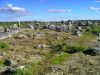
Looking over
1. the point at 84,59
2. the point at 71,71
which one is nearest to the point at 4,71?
the point at 71,71

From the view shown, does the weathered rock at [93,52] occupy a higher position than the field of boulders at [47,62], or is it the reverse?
the weathered rock at [93,52]

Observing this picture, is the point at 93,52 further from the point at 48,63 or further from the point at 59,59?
the point at 48,63

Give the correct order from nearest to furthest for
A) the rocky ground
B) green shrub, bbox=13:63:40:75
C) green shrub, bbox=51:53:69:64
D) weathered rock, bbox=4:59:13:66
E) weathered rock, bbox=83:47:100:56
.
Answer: green shrub, bbox=13:63:40:75
the rocky ground
weathered rock, bbox=4:59:13:66
green shrub, bbox=51:53:69:64
weathered rock, bbox=83:47:100:56

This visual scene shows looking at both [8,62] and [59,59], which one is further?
[59,59]

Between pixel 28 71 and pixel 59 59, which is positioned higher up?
pixel 28 71

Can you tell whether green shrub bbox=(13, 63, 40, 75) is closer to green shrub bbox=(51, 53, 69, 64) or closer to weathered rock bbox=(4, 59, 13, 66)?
weathered rock bbox=(4, 59, 13, 66)

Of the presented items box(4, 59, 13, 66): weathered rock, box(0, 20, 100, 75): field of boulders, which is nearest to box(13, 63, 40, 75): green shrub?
box(0, 20, 100, 75): field of boulders

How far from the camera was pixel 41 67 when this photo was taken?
102 feet

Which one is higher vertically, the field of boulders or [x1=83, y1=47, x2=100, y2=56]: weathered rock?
[x1=83, y1=47, x2=100, y2=56]: weathered rock

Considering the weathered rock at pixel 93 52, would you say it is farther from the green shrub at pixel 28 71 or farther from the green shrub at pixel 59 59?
the green shrub at pixel 28 71

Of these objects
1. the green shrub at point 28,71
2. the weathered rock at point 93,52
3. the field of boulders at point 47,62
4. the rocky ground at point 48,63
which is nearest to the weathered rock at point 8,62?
the field of boulders at point 47,62

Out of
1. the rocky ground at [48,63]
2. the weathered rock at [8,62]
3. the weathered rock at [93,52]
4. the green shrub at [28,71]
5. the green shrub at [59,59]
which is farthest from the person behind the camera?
the weathered rock at [93,52]

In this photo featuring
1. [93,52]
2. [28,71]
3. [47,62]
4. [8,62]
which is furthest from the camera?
[93,52]

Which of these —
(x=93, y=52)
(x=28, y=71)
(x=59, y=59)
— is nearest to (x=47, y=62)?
(x=59, y=59)
